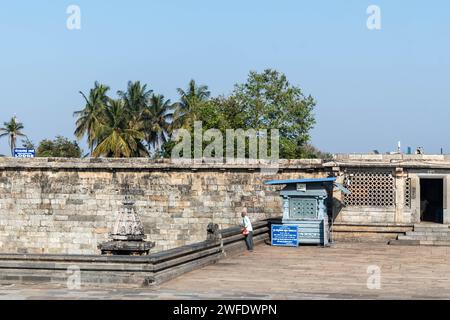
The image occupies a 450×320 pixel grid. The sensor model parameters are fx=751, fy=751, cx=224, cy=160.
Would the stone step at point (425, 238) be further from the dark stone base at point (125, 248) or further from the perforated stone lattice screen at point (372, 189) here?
the dark stone base at point (125, 248)

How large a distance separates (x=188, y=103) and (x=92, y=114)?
27.1 feet

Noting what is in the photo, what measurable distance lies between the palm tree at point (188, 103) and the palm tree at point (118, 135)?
11.0 ft

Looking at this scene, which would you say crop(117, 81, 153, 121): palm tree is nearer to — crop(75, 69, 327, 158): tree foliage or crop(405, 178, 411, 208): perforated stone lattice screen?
crop(75, 69, 327, 158): tree foliage

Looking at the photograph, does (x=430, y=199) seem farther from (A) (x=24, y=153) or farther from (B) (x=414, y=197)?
(A) (x=24, y=153)

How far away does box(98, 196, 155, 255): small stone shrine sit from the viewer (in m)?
15.7

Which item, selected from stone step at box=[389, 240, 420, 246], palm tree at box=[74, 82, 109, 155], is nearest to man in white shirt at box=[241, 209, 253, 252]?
stone step at box=[389, 240, 420, 246]

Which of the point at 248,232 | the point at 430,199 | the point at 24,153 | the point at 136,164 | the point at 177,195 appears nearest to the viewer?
the point at 248,232

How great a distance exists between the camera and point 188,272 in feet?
50.5

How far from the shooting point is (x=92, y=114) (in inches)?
2286

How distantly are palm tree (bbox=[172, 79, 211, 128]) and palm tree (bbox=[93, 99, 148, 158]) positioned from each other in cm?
335

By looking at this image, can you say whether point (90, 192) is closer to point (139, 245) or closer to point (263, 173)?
point (263, 173)

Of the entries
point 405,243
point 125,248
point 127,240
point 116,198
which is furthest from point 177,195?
point 125,248
